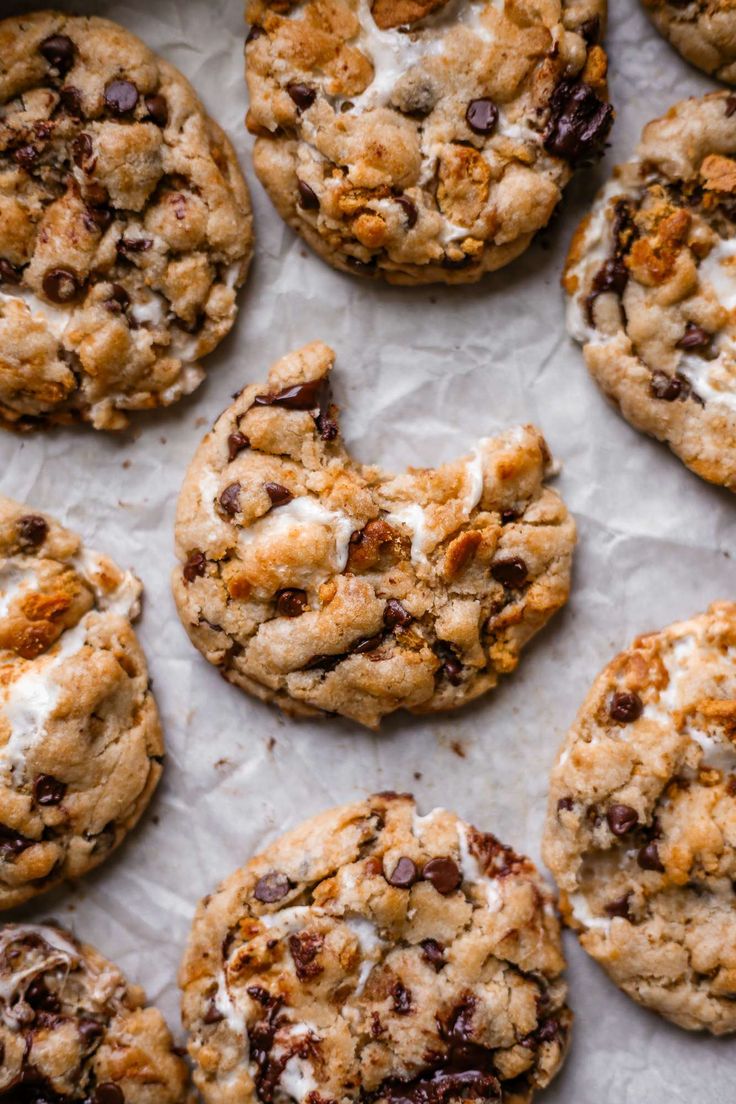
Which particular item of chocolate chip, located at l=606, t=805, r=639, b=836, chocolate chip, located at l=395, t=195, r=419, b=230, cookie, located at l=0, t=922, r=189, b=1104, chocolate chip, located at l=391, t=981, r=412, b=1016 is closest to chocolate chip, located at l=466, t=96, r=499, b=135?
chocolate chip, located at l=395, t=195, r=419, b=230

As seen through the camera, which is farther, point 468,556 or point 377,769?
point 377,769

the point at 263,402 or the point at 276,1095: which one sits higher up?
the point at 263,402

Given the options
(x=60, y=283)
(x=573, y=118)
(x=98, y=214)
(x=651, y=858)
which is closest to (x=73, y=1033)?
(x=651, y=858)

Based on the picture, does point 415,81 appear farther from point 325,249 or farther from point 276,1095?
point 276,1095

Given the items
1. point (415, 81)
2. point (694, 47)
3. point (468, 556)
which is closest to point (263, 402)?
point (468, 556)

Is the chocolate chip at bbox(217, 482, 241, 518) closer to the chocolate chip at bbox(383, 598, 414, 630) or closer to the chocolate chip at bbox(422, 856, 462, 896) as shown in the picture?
the chocolate chip at bbox(383, 598, 414, 630)

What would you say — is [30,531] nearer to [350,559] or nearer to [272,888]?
[350,559]

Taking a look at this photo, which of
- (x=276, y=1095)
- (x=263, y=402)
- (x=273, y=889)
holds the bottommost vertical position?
(x=276, y=1095)
